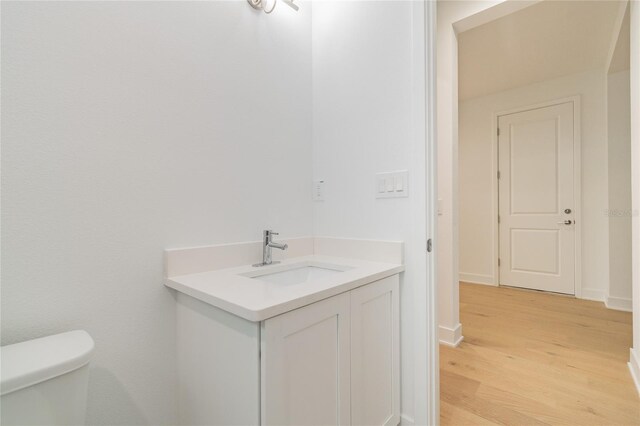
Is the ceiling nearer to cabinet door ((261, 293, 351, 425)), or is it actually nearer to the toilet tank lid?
cabinet door ((261, 293, 351, 425))

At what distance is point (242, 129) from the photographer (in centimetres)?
136

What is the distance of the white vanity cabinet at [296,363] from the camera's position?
750mm

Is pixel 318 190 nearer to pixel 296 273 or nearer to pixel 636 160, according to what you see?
pixel 296 273

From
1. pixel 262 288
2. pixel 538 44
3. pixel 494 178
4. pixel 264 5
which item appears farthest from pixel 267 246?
pixel 494 178

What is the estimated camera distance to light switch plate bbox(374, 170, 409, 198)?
1283 millimetres

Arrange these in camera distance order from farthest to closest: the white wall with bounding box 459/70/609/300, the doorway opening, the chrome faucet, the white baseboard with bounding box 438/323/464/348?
1. the white wall with bounding box 459/70/609/300
2. the white baseboard with bounding box 438/323/464/348
3. the doorway opening
4. the chrome faucet

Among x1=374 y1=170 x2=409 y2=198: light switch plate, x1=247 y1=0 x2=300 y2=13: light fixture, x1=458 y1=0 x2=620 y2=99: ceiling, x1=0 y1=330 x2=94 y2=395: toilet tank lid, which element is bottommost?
x1=0 y1=330 x2=94 y2=395: toilet tank lid

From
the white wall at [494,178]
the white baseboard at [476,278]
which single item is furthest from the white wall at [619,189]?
the white baseboard at [476,278]

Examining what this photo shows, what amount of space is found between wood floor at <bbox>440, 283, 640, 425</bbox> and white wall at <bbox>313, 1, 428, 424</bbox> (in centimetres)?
61

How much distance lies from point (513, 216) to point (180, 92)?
3.99 m

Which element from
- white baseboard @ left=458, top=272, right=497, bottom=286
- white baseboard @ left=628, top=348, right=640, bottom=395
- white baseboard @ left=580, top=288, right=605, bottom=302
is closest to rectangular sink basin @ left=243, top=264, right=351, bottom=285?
white baseboard @ left=628, top=348, right=640, bottom=395

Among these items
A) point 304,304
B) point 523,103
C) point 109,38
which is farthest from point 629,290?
point 109,38

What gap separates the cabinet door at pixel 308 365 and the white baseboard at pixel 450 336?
59.7 inches

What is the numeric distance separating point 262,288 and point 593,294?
13.1 ft
